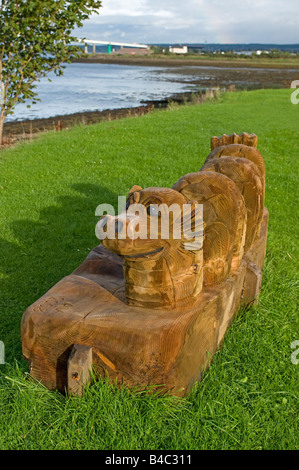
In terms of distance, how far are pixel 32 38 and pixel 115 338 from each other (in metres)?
9.62

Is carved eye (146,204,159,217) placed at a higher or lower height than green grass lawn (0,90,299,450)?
higher

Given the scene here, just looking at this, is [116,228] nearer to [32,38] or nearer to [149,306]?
[149,306]

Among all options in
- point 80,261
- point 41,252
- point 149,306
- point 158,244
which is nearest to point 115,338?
point 149,306

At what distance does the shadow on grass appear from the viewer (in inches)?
167

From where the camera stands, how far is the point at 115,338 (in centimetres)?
262

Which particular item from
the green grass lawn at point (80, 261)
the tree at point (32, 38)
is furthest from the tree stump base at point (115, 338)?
the tree at point (32, 38)

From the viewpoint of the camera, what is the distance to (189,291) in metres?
2.75

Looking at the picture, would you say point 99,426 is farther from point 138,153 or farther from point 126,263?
point 138,153

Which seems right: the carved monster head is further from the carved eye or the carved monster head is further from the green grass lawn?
the green grass lawn

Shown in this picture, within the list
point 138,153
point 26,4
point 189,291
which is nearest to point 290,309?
point 189,291

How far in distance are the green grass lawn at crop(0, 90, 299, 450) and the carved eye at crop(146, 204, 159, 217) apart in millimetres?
1024

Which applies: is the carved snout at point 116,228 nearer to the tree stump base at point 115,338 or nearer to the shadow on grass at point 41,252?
the tree stump base at point 115,338

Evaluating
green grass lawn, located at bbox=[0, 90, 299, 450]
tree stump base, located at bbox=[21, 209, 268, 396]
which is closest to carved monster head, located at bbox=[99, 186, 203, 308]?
tree stump base, located at bbox=[21, 209, 268, 396]

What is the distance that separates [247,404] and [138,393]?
0.72m
